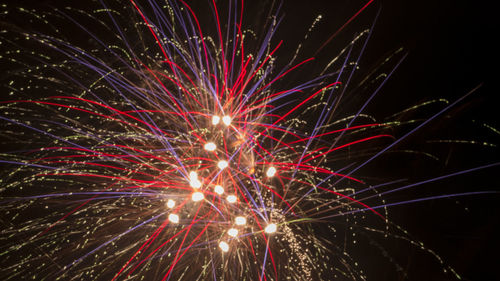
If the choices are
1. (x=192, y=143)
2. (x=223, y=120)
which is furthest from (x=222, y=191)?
(x=223, y=120)

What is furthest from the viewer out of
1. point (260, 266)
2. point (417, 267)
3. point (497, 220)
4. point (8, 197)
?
point (8, 197)

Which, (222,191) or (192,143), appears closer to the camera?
(222,191)

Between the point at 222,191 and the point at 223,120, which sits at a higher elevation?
the point at 223,120

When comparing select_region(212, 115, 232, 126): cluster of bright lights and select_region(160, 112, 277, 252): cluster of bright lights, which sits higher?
select_region(212, 115, 232, 126): cluster of bright lights

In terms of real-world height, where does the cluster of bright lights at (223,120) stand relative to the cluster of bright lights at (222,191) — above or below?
above

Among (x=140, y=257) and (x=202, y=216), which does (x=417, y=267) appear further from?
(x=140, y=257)

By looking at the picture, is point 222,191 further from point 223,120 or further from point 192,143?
point 223,120

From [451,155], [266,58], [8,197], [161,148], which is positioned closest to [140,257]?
[161,148]

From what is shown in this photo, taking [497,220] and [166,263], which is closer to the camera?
[497,220]
